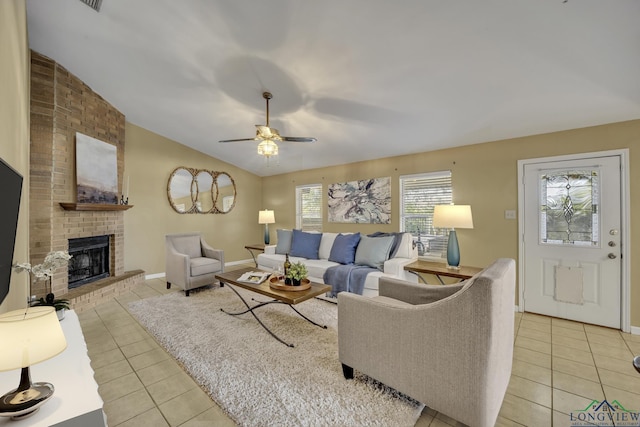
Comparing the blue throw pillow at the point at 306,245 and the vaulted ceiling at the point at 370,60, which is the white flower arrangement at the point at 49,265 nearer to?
the vaulted ceiling at the point at 370,60

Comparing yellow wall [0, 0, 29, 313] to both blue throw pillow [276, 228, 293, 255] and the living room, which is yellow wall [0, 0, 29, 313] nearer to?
the living room

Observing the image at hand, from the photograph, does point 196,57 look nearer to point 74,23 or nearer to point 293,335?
point 74,23

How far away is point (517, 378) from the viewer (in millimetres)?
1970

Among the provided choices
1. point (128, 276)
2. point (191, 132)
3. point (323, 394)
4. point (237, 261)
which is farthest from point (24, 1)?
point (237, 261)

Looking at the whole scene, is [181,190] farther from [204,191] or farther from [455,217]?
[455,217]

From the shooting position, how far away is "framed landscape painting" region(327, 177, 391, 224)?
4.51m

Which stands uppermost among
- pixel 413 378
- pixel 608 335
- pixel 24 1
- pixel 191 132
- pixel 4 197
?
pixel 24 1

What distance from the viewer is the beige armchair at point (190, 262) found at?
3.80 meters

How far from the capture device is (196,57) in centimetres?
261

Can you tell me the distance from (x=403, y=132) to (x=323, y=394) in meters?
3.18

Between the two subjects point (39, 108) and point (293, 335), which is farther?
point (39, 108)

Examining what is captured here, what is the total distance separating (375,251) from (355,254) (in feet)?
1.25

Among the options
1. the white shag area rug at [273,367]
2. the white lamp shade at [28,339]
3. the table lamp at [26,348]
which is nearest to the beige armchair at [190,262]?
the white shag area rug at [273,367]

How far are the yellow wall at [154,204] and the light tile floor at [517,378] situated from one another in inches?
81.4
